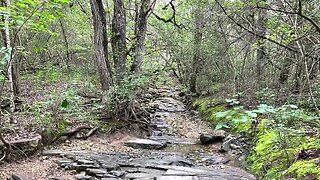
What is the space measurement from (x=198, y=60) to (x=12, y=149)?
30.8ft

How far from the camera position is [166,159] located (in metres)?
6.14

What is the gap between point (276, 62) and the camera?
29.1 ft

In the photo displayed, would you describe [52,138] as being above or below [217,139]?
above

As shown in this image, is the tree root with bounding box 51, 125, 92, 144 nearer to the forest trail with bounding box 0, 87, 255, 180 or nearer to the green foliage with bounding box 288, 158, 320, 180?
the forest trail with bounding box 0, 87, 255, 180

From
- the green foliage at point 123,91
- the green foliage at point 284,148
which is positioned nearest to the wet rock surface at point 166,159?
the green foliage at point 284,148

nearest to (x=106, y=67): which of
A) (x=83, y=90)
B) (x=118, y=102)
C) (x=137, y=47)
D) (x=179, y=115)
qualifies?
(x=118, y=102)

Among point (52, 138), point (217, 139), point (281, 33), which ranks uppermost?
point (281, 33)

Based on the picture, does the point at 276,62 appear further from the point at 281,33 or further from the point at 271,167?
the point at 271,167

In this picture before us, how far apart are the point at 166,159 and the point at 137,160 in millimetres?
660

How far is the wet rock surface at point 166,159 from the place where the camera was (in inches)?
193

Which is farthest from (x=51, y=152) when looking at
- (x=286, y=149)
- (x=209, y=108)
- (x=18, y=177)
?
(x=209, y=108)

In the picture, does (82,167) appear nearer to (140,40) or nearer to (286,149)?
(286,149)

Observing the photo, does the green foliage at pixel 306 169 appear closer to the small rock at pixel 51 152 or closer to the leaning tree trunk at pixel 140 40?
the small rock at pixel 51 152

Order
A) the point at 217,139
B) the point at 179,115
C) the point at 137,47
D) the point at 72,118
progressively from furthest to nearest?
the point at 179,115 → the point at 137,47 → the point at 217,139 → the point at 72,118
